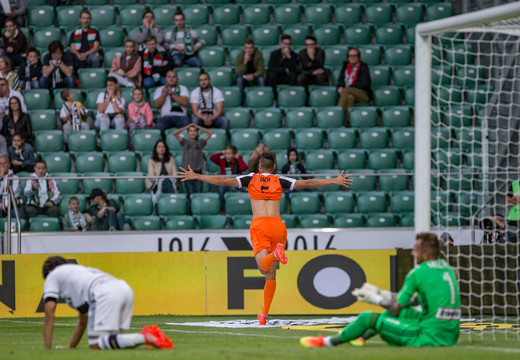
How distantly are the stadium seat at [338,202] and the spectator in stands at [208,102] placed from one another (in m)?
2.92

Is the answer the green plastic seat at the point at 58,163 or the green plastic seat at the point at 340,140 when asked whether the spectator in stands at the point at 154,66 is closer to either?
the green plastic seat at the point at 58,163

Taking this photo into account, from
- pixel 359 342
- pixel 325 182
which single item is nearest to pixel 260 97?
pixel 325 182

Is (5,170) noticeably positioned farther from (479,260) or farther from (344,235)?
Answer: (479,260)

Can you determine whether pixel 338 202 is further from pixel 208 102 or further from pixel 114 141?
pixel 114 141

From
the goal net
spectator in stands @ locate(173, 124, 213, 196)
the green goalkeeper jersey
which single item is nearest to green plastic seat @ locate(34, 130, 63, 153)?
spectator in stands @ locate(173, 124, 213, 196)

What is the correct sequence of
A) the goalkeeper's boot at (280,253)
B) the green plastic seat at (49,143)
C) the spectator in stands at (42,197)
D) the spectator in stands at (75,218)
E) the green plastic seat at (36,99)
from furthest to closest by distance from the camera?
the green plastic seat at (36,99)
the green plastic seat at (49,143)
the spectator in stands at (75,218)
the spectator in stands at (42,197)
the goalkeeper's boot at (280,253)

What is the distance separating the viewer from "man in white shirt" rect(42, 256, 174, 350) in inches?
299

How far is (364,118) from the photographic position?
59.6 ft

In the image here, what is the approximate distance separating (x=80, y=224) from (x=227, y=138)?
156 inches

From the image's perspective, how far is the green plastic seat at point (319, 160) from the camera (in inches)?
670

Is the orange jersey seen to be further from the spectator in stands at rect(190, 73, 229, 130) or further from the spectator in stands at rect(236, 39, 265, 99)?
the spectator in stands at rect(236, 39, 265, 99)

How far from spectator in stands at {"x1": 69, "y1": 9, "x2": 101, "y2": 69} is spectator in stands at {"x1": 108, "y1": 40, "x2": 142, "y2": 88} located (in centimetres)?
76

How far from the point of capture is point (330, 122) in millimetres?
18172

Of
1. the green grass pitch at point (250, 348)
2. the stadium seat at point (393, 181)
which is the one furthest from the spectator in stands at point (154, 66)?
the green grass pitch at point (250, 348)
